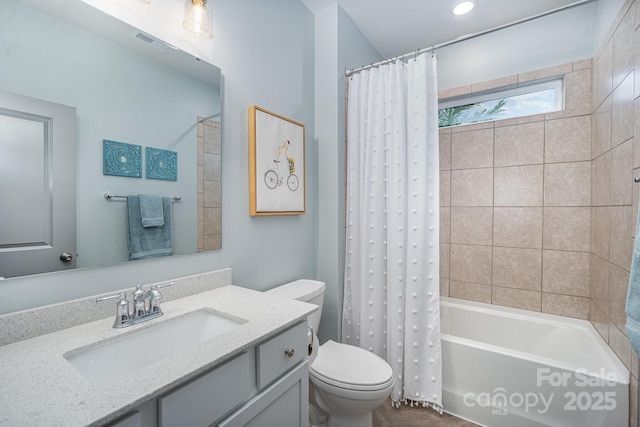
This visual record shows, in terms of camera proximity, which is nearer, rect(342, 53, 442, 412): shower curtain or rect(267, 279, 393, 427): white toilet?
rect(267, 279, 393, 427): white toilet

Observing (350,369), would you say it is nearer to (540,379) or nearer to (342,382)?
(342,382)

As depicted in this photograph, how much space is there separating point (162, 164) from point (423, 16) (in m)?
2.11

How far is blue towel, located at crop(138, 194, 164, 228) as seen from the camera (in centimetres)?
114

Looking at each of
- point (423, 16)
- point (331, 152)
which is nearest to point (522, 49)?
point (423, 16)

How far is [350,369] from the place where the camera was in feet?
4.99

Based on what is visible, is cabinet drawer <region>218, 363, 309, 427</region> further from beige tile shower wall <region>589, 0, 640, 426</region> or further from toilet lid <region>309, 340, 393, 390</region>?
beige tile shower wall <region>589, 0, 640, 426</region>

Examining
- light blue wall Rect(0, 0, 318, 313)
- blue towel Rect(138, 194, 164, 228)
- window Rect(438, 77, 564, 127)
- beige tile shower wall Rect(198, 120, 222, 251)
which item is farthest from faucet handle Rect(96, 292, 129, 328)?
window Rect(438, 77, 564, 127)

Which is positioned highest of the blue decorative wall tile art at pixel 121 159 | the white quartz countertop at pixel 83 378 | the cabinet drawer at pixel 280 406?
the blue decorative wall tile art at pixel 121 159

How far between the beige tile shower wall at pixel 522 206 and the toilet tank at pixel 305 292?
4.74 ft

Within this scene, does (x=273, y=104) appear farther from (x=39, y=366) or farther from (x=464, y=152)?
(x=464, y=152)

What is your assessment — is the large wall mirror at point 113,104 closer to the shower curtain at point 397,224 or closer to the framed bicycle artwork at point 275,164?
the framed bicycle artwork at point 275,164

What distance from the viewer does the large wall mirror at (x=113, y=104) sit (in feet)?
2.90

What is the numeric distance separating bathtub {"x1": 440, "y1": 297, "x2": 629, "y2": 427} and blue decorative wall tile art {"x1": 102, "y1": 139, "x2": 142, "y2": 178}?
6.32 feet

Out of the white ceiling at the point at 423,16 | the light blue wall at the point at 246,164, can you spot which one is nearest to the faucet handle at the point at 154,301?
the light blue wall at the point at 246,164
